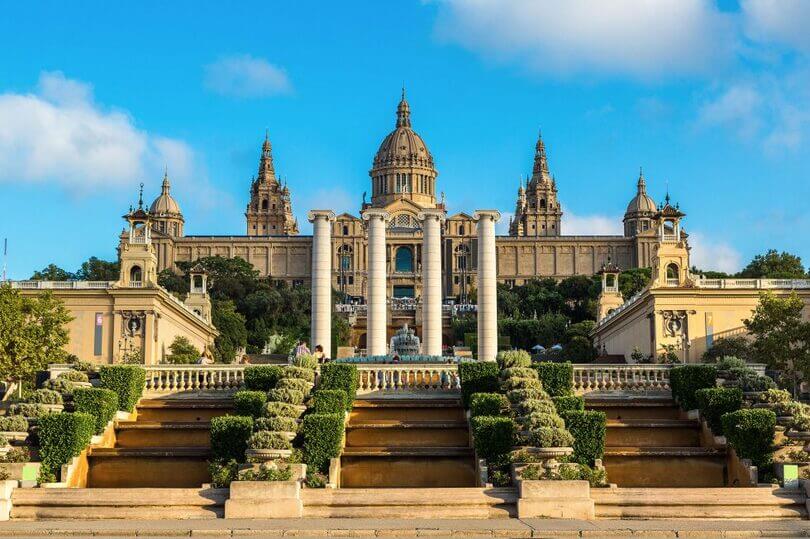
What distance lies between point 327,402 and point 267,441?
202 inches

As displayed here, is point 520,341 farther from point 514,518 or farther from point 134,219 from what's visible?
point 514,518

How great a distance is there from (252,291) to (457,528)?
141998 millimetres

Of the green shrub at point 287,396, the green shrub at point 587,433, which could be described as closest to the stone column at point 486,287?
the green shrub at point 287,396

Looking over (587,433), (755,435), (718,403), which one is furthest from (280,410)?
(718,403)

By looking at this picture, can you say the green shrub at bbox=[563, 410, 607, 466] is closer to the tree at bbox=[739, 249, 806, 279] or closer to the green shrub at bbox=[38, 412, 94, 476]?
the green shrub at bbox=[38, 412, 94, 476]

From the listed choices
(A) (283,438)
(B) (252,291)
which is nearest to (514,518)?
(A) (283,438)

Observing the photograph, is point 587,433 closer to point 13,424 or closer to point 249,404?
point 249,404

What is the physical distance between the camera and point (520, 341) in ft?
451

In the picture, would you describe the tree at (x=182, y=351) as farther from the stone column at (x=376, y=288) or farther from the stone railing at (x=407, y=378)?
the stone railing at (x=407, y=378)

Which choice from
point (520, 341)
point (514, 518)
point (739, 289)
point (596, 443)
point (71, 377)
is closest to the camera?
point (514, 518)

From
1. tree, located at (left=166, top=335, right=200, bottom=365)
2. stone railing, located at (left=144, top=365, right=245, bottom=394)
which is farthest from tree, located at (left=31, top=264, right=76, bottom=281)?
stone railing, located at (left=144, top=365, right=245, bottom=394)

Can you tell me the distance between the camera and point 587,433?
30.5 metres

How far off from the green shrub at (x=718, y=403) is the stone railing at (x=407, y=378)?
881 centimetres

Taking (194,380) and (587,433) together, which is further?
(194,380)
